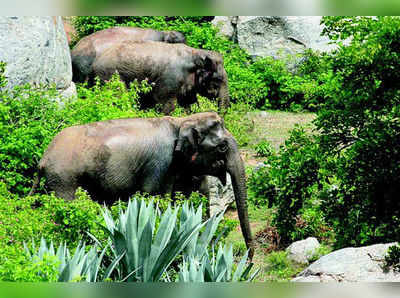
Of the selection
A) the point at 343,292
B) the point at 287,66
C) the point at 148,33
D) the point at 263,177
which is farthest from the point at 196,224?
the point at 287,66

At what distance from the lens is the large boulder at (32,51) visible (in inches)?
361

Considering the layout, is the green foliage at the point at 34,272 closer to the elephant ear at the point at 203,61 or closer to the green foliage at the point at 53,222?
the green foliage at the point at 53,222

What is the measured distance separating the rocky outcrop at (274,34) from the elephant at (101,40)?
2636 millimetres

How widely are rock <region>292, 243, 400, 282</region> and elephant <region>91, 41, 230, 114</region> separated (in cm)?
801

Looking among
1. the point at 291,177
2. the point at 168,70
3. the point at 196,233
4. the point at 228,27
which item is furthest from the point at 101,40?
the point at 196,233

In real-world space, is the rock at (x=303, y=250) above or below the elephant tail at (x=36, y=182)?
below

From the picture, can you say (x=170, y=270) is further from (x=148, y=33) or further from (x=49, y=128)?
(x=148, y=33)

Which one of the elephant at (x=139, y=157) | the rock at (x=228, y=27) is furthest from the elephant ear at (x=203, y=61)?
the elephant at (x=139, y=157)

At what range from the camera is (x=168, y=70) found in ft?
42.2

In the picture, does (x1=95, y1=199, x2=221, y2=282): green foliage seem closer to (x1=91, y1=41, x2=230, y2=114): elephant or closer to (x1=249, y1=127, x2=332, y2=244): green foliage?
(x1=249, y1=127, x2=332, y2=244): green foliage

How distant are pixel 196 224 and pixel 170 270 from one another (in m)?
0.51

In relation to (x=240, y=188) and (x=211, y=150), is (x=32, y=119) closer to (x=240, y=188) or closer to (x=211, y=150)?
(x=211, y=150)

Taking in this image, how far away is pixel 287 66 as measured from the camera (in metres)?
16.3

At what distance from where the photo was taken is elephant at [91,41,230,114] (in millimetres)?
12586
